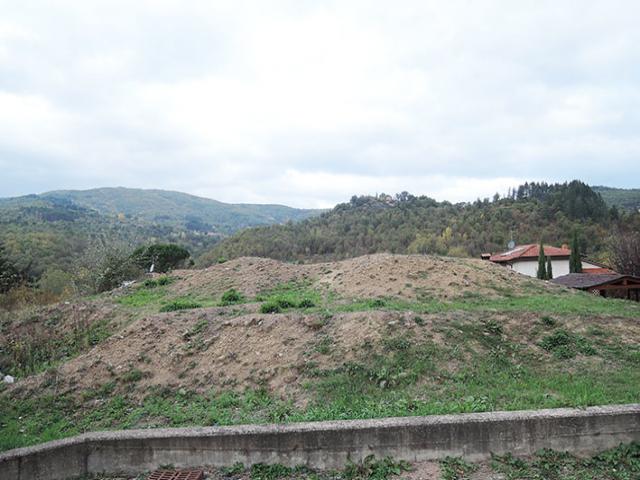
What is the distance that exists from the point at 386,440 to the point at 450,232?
57661mm

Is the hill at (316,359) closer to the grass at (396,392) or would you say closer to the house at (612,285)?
the grass at (396,392)

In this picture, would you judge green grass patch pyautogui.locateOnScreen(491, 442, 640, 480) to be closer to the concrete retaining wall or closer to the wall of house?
the concrete retaining wall

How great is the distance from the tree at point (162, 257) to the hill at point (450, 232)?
1816cm

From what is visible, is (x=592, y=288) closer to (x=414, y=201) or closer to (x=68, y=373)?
(x=68, y=373)

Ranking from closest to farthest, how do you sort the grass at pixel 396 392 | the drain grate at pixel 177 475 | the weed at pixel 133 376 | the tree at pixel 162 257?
the drain grate at pixel 177 475 → the grass at pixel 396 392 → the weed at pixel 133 376 → the tree at pixel 162 257

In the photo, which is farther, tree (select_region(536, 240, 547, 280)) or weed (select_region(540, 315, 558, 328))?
tree (select_region(536, 240, 547, 280))

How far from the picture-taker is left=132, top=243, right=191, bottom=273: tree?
26.4 meters

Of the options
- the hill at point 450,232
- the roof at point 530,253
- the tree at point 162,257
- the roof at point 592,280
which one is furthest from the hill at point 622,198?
the tree at point 162,257

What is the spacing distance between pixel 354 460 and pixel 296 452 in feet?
2.21

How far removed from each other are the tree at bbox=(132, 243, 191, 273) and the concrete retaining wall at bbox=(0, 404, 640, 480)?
2181cm

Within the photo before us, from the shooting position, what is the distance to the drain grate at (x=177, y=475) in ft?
16.8

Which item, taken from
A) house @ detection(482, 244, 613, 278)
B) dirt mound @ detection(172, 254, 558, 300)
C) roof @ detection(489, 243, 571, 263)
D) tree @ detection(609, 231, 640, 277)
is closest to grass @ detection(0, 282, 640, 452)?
dirt mound @ detection(172, 254, 558, 300)

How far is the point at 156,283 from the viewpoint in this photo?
1664 cm

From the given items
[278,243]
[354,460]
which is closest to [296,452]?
[354,460]
